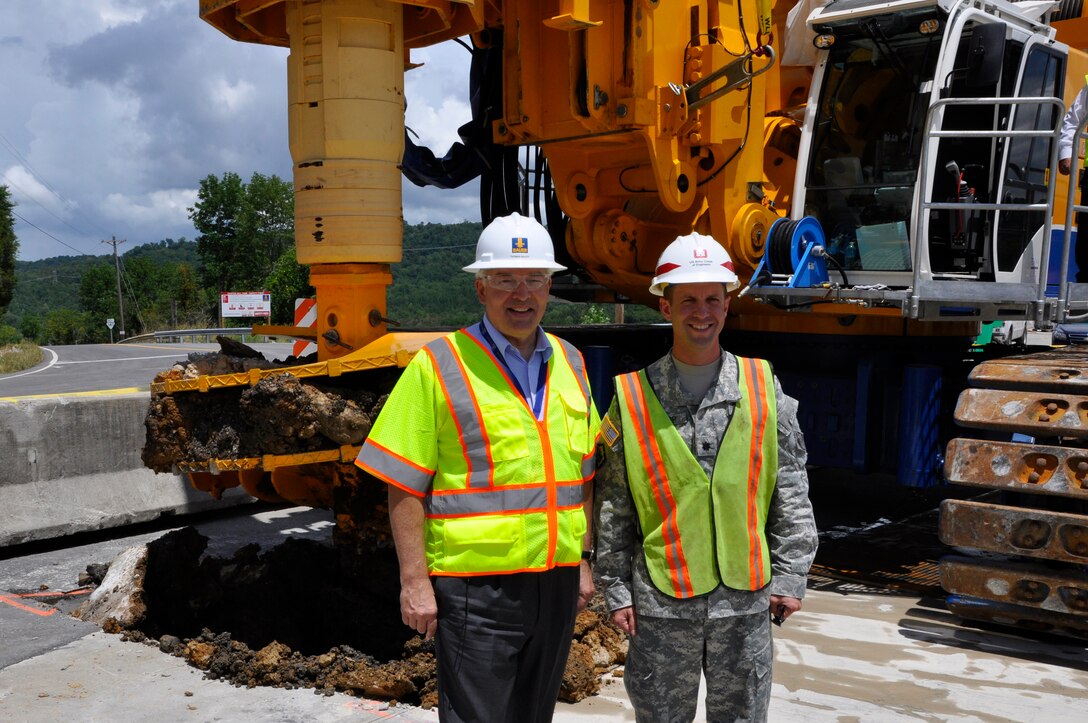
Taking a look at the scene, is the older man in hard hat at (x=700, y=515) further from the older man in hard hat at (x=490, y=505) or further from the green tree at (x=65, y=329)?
the green tree at (x=65, y=329)

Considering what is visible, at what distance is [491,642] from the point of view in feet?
9.99

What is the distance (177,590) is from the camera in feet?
18.9

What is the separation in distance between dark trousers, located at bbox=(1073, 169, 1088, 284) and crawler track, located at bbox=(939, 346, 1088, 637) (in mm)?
1773

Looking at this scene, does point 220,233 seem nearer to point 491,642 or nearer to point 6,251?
point 6,251

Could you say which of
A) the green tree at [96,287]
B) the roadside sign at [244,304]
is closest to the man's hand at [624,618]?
the roadside sign at [244,304]

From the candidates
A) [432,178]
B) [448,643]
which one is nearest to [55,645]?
[448,643]

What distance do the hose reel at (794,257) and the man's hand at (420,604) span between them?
13.5 feet

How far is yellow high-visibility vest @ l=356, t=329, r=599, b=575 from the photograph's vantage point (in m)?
3.05

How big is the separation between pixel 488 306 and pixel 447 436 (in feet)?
1.39

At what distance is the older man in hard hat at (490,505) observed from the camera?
304cm

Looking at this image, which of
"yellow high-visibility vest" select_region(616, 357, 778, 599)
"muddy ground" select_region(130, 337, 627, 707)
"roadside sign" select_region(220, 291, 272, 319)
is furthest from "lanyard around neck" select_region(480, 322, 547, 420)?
"roadside sign" select_region(220, 291, 272, 319)

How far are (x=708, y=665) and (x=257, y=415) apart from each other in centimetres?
298

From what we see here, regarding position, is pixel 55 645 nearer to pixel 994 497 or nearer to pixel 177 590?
pixel 177 590

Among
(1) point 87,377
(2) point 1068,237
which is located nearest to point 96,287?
(1) point 87,377
